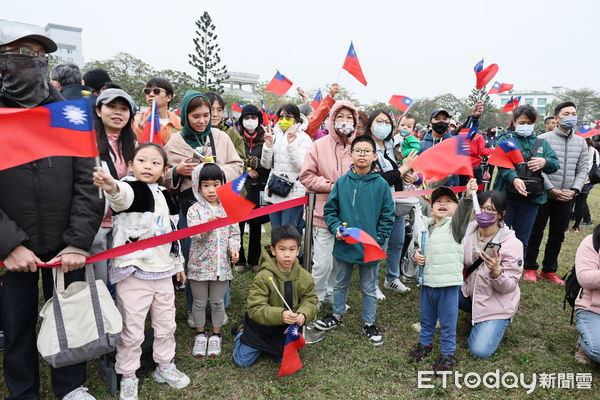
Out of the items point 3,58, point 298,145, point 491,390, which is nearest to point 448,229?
point 491,390

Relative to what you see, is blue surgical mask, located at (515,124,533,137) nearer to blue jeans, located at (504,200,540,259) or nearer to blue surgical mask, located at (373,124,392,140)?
blue jeans, located at (504,200,540,259)

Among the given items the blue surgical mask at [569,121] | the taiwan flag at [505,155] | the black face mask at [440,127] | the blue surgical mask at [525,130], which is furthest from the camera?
the black face mask at [440,127]

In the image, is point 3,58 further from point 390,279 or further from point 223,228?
point 390,279

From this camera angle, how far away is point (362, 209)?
12.1ft

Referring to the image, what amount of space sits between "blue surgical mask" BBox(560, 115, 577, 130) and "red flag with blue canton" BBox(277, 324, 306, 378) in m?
4.74

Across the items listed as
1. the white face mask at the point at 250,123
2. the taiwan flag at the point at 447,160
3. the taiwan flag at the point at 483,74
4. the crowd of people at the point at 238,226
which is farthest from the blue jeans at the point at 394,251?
the white face mask at the point at 250,123

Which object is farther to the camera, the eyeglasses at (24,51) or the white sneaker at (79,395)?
the white sneaker at (79,395)

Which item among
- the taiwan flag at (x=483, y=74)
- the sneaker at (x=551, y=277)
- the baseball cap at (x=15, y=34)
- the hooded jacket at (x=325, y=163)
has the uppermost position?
the taiwan flag at (x=483, y=74)

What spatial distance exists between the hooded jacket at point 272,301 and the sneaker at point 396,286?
2109 millimetres

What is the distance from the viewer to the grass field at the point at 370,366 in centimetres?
306

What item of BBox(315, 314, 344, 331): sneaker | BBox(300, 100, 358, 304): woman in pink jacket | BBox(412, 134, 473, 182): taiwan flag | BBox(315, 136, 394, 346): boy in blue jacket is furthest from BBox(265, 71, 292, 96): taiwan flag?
BBox(315, 314, 344, 331): sneaker

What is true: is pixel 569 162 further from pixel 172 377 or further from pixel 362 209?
pixel 172 377

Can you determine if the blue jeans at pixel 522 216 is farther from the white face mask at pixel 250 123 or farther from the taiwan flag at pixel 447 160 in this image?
the white face mask at pixel 250 123

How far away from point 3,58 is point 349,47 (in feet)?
13.7
